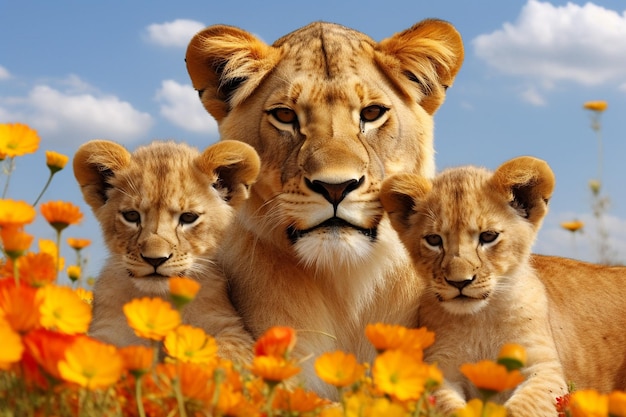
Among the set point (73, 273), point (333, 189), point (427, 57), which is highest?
point (427, 57)

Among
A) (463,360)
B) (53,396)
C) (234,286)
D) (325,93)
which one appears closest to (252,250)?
(234,286)

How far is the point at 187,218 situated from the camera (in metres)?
3.14

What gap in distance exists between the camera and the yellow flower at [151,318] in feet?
5.23

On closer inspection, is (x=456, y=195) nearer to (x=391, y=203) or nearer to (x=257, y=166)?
(x=391, y=203)

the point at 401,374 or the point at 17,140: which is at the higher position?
the point at 17,140

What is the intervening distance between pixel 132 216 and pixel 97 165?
0.39 meters

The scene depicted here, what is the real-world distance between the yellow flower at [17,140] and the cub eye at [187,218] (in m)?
0.64

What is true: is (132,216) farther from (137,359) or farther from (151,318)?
(137,359)

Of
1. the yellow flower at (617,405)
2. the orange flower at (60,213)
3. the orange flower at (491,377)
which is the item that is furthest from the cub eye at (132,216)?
the yellow flower at (617,405)

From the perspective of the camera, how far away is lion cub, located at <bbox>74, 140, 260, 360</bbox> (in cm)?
301

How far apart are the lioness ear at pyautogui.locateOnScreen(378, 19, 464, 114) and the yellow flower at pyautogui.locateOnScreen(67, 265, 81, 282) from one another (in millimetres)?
1842

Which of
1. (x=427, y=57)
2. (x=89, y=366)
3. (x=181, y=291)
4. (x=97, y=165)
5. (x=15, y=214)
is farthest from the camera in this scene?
(x=427, y=57)

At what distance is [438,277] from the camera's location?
10.4ft

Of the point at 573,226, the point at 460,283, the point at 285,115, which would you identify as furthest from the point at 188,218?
the point at 573,226
